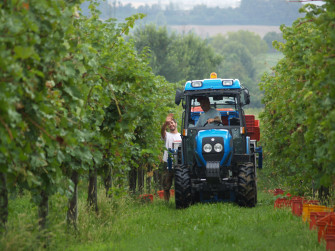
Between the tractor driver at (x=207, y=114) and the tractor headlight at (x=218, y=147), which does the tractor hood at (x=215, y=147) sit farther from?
the tractor driver at (x=207, y=114)

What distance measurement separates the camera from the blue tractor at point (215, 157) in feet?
40.2

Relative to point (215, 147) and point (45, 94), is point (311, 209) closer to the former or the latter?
point (215, 147)

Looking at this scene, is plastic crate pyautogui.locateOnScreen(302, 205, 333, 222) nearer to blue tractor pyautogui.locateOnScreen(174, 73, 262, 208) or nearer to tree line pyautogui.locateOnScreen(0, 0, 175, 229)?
blue tractor pyautogui.locateOnScreen(174, 73, 262, 208)

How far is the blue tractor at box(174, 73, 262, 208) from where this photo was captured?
40.2 ft

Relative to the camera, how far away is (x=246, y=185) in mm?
12180

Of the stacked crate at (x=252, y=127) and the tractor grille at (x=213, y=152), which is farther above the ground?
the tractor grille at (x=213, y=152)

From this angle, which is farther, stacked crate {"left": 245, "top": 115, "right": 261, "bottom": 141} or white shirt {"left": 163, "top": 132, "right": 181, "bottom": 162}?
stacked crate {"left": 245, "top": 115, "right": 261, "bottom": 141}

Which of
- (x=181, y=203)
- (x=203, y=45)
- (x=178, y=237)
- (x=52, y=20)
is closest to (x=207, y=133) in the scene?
(x=181, y=203)

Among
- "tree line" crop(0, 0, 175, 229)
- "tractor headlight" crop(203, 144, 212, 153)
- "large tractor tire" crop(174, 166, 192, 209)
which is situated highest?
"tree line" crop(0, 0, 175, 229)

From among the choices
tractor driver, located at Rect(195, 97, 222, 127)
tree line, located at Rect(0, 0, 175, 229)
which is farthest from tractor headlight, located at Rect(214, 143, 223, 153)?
tree line, located at Rect(0, 0, 175, 229)

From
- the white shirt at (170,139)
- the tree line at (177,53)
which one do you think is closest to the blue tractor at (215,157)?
the white shirt at (170,139)

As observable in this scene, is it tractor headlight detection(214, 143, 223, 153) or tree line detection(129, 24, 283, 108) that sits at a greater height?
tractor headlight detection(214, 143, 223, 153)

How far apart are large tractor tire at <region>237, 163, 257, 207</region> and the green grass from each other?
1.05ft

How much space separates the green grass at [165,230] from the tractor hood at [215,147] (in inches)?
37.5
